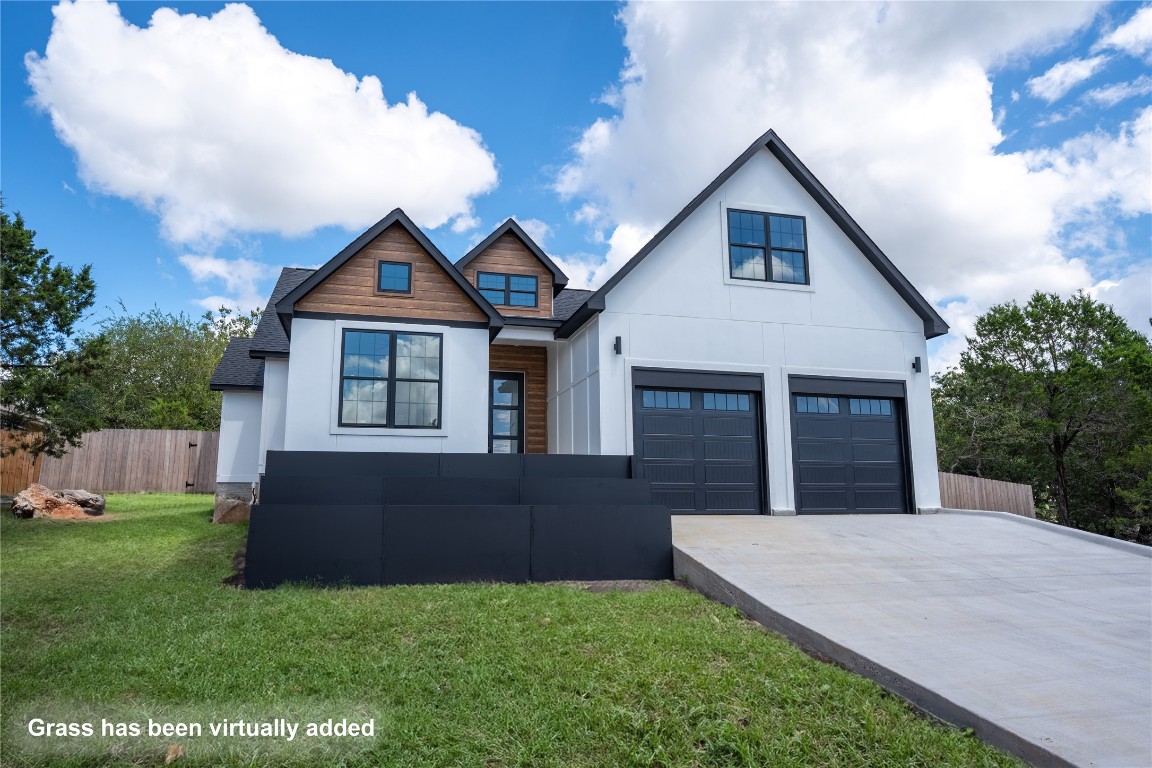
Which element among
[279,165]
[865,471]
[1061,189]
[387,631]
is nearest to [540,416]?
[865,471]

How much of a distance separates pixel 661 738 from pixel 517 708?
37.6 inches

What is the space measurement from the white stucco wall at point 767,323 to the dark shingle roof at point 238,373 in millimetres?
6901

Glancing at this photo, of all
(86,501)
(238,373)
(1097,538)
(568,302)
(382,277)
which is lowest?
(1097,538)

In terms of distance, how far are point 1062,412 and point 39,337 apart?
3126 centimetres

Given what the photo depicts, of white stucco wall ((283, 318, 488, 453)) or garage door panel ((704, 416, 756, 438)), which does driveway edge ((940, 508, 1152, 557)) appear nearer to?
garage door panel ((704, 416, 756, 438))

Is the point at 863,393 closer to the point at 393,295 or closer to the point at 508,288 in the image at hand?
the point at 508,288

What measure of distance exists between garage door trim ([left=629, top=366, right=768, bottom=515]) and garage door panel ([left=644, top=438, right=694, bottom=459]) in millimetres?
180

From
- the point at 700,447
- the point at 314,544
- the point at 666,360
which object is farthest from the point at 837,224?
the point at 314,544

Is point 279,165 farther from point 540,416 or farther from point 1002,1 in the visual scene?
point 1002,1

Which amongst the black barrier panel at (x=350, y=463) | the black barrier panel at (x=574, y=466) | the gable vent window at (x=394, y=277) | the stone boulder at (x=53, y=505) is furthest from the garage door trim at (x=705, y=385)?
the stone boulder at (x=53, y=505)

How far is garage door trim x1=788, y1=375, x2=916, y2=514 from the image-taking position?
1282cm

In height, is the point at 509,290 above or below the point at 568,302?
below

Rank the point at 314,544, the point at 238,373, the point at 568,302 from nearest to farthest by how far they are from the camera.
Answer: the point at 314,544 → the point at 238,373 → the point at 568,302

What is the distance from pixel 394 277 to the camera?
11.6 metres
